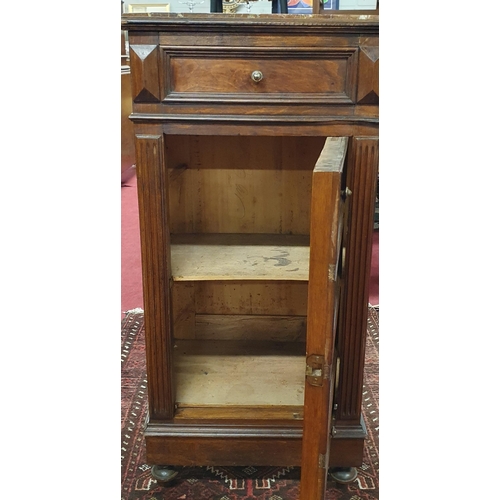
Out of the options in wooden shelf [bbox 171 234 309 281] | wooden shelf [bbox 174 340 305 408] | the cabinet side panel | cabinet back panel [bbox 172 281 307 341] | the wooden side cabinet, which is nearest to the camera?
the wooden side cabinet

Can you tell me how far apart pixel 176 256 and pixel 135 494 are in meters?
0.59

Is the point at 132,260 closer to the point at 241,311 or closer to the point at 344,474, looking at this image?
the point at 241,311

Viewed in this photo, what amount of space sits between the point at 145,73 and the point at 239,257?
20.7 inches

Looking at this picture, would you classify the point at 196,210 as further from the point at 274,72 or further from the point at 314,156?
the point at 274,72

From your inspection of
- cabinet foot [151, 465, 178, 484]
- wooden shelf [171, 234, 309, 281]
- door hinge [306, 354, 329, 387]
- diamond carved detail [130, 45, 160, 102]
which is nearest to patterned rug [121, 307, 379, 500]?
cabinet foot [151, 465, 178, 484]

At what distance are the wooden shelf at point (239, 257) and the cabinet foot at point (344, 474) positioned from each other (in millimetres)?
507

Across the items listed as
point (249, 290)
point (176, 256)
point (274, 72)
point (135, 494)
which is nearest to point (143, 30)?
point (274, 72)

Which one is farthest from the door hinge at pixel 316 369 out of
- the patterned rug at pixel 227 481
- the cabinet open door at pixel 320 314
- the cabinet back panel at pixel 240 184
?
the cabinet back panel at pixel 240 184

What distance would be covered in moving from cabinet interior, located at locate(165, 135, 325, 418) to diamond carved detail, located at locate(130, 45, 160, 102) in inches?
15.3

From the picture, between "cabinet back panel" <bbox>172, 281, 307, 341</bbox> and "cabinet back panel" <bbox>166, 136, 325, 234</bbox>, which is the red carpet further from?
"cabinet back panel" <bbox>166, 136, 325, 234</bbox>

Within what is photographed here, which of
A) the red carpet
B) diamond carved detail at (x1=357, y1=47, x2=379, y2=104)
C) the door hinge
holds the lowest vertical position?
the red carpet

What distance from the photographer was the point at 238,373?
5.31 feet

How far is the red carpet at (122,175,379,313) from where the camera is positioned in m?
2.45

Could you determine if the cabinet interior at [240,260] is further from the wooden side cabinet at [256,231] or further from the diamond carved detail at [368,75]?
the diamond carved detail at [368,75]
